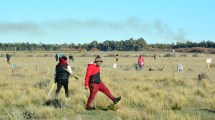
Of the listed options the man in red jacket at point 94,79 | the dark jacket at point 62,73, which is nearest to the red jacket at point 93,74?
the man in red jacket at point 94,79

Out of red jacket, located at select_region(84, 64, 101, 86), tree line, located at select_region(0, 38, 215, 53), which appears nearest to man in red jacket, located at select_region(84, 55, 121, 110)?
red jacket, located at select_region(84, 64, 101, 86)

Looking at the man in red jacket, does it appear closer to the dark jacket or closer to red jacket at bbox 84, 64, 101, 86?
red jacket at bbox 84, 64, 101, 86

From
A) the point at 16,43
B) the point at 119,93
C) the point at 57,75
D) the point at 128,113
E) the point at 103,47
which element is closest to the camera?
the point at 128,113

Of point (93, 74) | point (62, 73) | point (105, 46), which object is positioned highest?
point (93, 74)

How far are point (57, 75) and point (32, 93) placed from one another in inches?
64.1

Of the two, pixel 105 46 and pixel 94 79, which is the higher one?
pixel 94 79

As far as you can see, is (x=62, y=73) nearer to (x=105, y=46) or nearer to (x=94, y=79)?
(x=94, y=79)

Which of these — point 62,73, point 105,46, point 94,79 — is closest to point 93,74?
point 94,79

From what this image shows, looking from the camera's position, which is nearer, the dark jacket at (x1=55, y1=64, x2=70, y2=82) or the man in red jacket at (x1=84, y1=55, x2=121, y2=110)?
the man in red jacket at (x1=84, y1=55, x2=121, y2=110)

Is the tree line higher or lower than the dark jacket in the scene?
lower

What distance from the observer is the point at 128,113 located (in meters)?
12.0

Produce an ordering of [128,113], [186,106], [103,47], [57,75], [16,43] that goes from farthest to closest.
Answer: [16,43] < [103,47] < [57,75] < [186,106] < [128,113]

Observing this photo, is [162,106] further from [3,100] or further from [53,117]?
[3,100]

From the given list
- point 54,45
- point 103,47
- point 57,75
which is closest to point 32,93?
point 57,75
